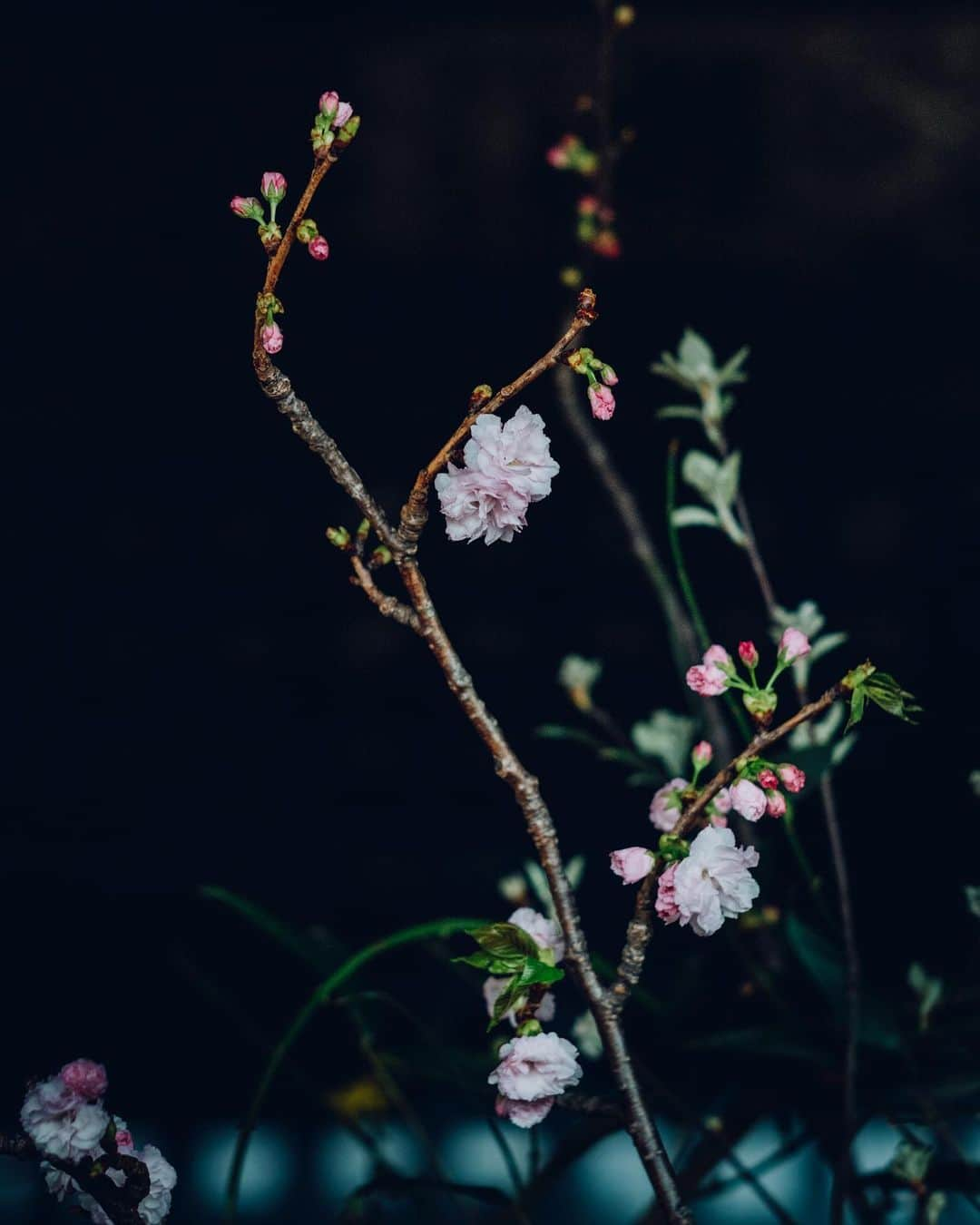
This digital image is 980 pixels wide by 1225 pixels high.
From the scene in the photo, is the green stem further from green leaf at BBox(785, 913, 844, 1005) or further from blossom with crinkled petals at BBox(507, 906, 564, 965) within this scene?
green leaf at BBox(785, 913, 844, 1005)

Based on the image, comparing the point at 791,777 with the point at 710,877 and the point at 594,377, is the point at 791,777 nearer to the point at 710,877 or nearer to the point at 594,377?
the point at 710,877

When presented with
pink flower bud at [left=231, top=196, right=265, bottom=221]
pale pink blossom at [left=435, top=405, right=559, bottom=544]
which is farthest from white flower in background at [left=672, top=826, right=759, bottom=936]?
pink flower bud at [left=231, top=196, right=265, bottom=221]

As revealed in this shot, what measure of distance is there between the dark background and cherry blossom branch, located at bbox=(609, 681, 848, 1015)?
653mm

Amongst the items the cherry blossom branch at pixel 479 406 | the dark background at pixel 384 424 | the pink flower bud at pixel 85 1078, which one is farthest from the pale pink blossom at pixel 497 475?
the dark background at pixel 384 424

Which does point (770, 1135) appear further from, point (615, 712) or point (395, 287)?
point (395, 287)

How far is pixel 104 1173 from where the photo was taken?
398 millimetres

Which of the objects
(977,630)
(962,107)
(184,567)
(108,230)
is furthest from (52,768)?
(962,107)

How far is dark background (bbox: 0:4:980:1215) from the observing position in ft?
3.41

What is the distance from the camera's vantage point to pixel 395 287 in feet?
3.56

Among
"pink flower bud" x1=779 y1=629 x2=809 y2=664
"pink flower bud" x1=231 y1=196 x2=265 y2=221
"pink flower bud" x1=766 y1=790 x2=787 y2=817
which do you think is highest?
"pink flower bud" x1=231 y1=196 x2=265 y2=221

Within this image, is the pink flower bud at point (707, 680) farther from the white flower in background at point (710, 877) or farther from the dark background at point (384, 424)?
the dark background at point (384, 424)

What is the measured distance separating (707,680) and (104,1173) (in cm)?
27

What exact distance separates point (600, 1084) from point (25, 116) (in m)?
0.94

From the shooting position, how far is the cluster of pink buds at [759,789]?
386 millimetres
